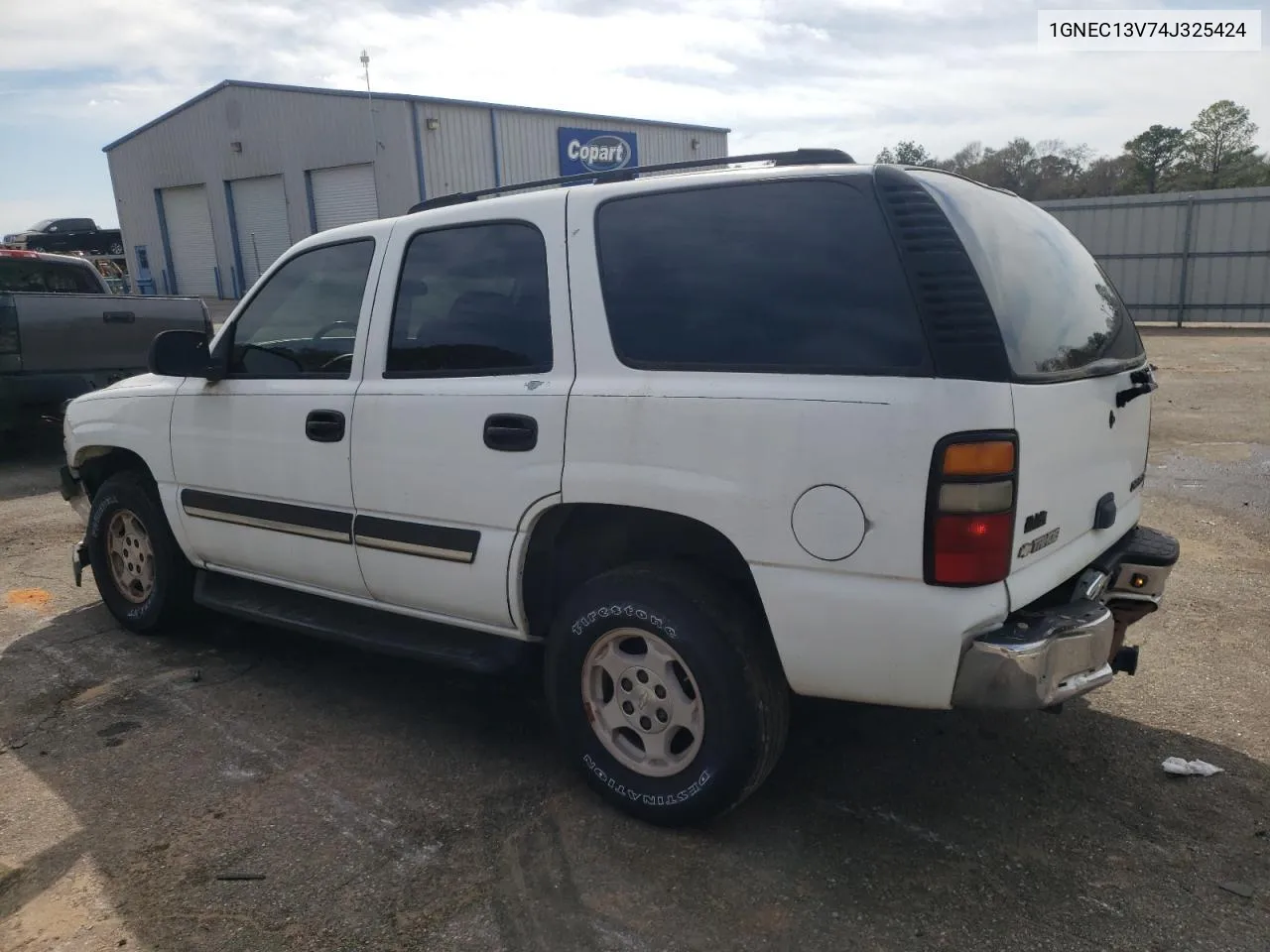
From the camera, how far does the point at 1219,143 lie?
40.7 m

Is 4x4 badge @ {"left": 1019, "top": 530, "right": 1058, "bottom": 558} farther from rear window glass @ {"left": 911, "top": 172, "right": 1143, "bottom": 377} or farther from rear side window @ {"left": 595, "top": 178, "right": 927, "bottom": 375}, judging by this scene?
rear side window @ {"left": 595, "top": 178, "right": 927, "bottom": 375}

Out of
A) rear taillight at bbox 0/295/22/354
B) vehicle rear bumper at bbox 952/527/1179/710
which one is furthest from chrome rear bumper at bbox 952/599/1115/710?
rear taillight at bbox 0/295/22/354

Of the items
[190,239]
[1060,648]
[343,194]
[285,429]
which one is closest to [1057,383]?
[1060,648]

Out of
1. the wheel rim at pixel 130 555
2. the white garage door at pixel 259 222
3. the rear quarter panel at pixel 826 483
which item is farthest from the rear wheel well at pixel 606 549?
the white garage door at pixel 259 222

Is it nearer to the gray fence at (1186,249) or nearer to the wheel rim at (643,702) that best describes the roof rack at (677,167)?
the wheel rim at (643,702)

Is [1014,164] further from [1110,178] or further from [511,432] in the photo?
[511,432]

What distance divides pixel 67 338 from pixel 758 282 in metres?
8.21

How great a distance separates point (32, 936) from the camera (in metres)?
A: 2.60

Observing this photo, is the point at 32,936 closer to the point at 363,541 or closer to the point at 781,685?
the point at 363,541

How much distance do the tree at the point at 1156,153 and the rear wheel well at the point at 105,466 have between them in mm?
45397

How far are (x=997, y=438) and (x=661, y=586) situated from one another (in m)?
1.03

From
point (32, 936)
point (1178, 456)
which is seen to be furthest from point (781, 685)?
point (1178, 456)

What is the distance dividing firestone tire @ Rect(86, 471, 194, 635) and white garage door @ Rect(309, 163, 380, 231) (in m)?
20.9

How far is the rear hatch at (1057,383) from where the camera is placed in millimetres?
2529
